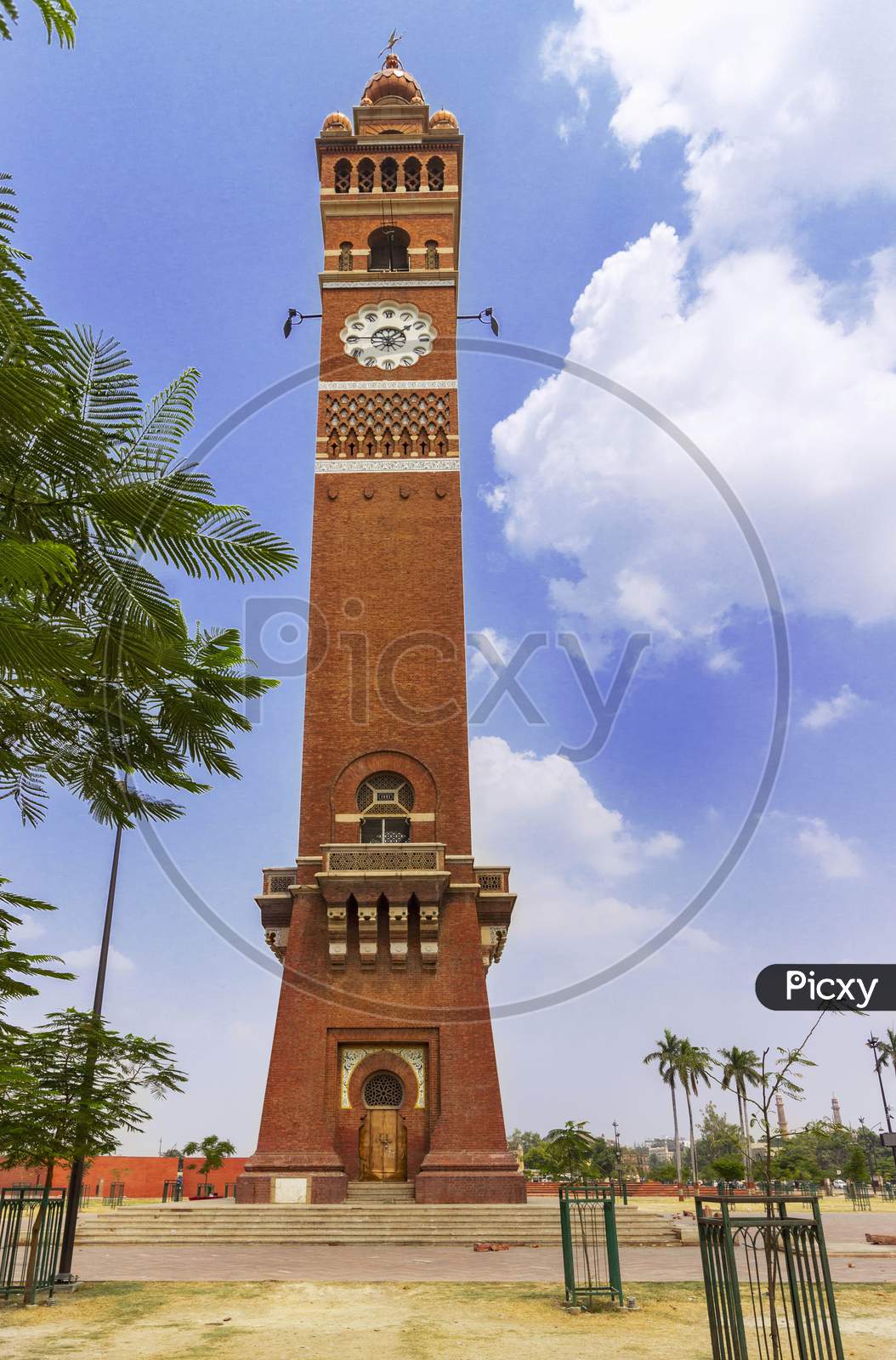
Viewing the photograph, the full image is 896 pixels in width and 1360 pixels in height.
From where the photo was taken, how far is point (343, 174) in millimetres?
38062

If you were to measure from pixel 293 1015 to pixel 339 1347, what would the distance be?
55.7ft

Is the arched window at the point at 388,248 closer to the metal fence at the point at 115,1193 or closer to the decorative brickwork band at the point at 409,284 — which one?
the decorative brickwork band at the point at 409,284

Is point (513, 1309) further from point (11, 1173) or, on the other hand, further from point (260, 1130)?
point (11, 1173)

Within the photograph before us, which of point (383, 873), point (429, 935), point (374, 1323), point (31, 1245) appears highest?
point (383, 873)

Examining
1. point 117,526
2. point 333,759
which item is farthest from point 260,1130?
point 117,526

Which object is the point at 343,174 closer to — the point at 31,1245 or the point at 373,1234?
the point at 373,1234

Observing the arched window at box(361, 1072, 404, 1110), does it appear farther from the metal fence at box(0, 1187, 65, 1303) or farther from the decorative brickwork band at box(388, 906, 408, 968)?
the metal fence at box(0, 1187, 65, 1303)

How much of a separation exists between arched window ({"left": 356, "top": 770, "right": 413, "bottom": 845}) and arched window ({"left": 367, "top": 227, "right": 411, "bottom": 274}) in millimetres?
19307

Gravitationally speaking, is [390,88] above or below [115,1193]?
above

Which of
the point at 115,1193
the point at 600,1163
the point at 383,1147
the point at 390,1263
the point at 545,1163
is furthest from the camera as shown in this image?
the point at 600,1163

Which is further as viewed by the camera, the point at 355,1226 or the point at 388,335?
the point at 388,335

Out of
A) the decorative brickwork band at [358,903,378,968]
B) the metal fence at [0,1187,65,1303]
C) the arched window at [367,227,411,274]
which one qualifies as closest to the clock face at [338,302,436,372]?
the arched window at [367,227,411,274]

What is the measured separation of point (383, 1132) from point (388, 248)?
30269mm

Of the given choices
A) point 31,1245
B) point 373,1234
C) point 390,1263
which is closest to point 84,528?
point 31,1245
